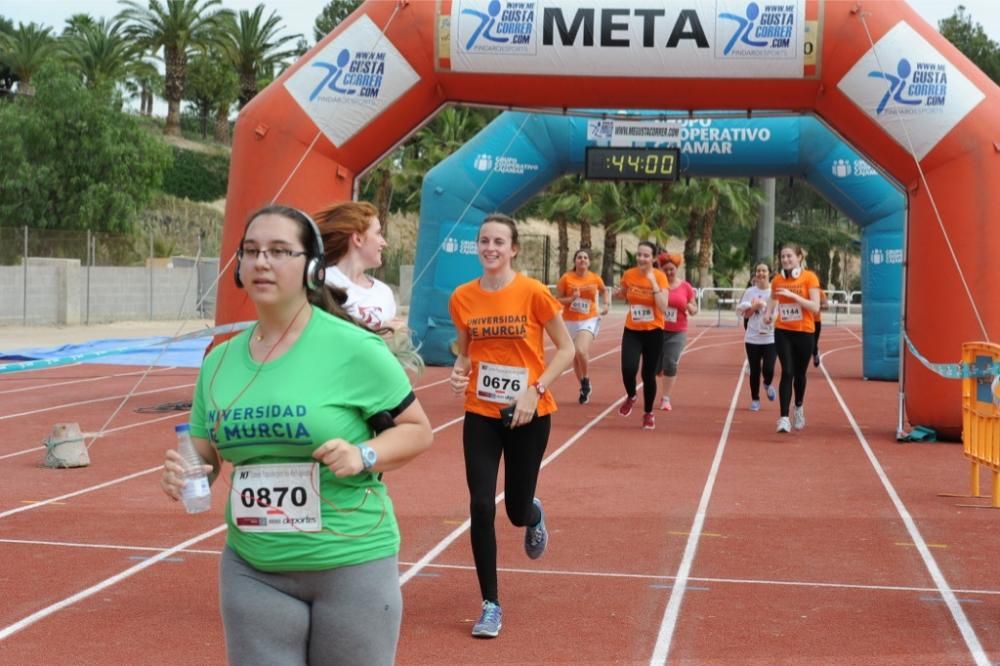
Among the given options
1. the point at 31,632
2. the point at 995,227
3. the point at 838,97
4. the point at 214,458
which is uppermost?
the point at 838,97

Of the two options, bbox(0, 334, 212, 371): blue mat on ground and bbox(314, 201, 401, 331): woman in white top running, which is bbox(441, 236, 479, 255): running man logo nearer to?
bbox(0, 334, 212, 371): blue mat on ground

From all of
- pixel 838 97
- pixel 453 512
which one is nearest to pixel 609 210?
pixel 838 97

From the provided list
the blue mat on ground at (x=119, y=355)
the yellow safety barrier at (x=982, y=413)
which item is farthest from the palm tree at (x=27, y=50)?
the yellow safety barrier at (x=982, y=413)

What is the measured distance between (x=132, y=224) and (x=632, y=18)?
3919 cm

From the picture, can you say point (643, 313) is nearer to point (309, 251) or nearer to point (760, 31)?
point (760, 31)

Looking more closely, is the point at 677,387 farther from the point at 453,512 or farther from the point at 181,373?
the point at 453,512

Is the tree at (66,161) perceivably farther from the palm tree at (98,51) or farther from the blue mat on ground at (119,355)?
the blue mat on ground at (119,355)

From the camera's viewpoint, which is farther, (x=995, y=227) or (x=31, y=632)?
(x=995, y=227)

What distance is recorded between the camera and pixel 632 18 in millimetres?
13492

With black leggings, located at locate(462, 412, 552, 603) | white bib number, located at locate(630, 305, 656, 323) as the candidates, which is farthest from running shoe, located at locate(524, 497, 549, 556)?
white bib number, located at locate(630, 305, 656, 323)

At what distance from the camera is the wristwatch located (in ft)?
10.8

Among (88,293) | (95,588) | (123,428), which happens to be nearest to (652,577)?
(95,588)

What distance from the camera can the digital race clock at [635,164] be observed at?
795 inches

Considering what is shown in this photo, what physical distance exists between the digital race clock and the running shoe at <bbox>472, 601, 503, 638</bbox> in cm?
1443
